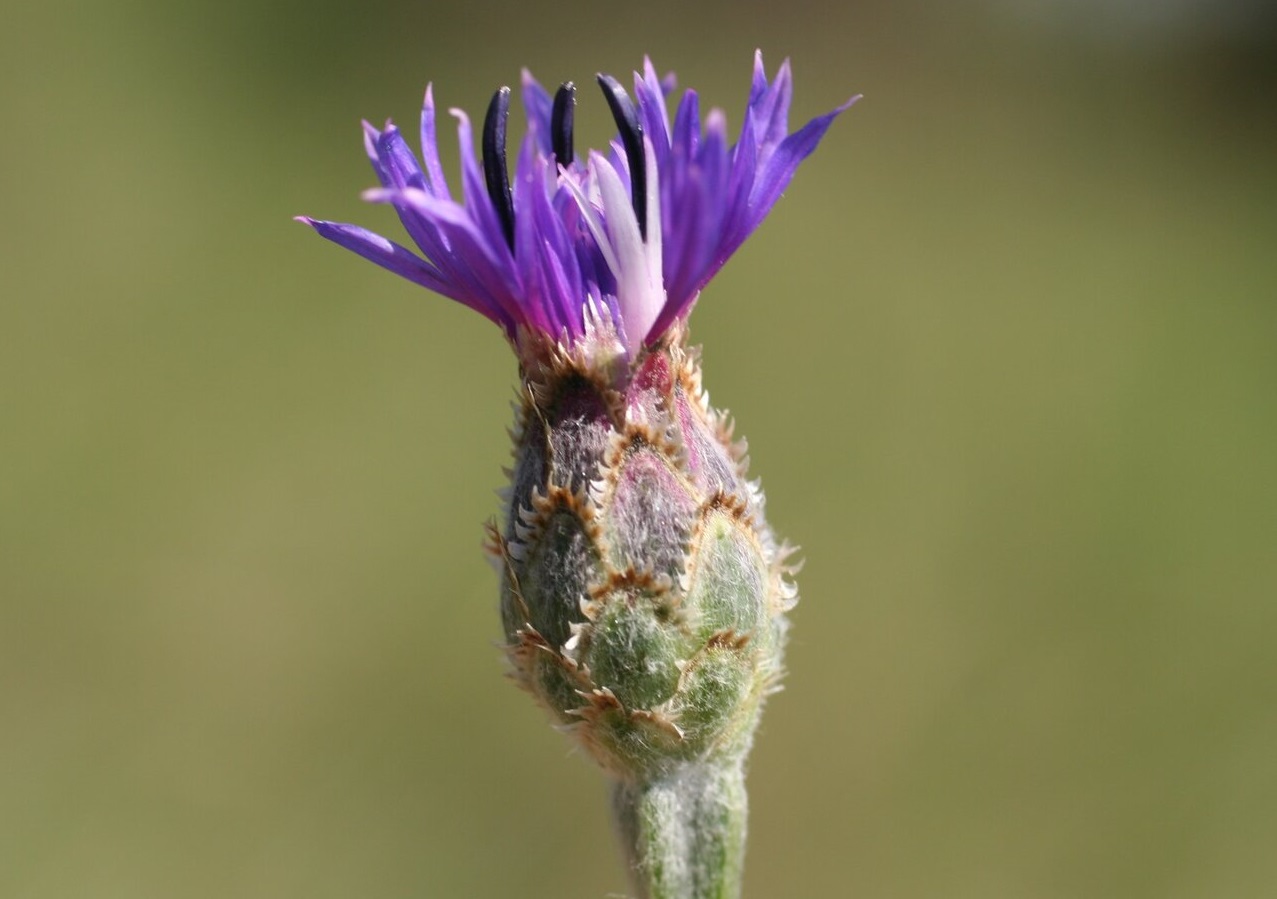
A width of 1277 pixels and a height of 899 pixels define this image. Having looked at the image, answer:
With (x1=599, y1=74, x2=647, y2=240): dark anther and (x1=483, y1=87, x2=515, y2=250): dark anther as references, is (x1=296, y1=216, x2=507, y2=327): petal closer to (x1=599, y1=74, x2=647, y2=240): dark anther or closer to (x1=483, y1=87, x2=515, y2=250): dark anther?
(x1=483, y1=87, x2=515, y2=250): dark anther

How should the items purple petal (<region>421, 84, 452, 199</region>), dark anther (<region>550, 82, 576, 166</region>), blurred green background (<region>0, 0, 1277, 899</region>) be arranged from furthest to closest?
blurred green background (<region>0, 0, 1277, 899</region>)
dark anther (<region>550, 82, 576, 166</region>)
purple petal (<region>421, 84, 452, 199</region>)

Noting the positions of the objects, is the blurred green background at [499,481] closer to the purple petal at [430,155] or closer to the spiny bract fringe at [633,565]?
the spiny bract fringe at [633,565]

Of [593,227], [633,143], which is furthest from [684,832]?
[633,143]

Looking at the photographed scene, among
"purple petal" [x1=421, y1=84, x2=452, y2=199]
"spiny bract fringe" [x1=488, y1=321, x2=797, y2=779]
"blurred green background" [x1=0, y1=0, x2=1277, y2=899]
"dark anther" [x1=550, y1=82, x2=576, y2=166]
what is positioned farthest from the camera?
"blurred green background" [x1=0, y1=0, x2=1277, y2=899]

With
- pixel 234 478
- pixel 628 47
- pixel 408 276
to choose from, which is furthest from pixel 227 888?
pixel 628 47

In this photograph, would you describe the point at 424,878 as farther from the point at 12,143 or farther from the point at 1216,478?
the point at 12,143

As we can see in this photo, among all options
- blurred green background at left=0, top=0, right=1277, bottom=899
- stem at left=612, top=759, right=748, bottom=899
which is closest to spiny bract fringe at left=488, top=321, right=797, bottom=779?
stem at left=612, top=759, right=748, bottom=899

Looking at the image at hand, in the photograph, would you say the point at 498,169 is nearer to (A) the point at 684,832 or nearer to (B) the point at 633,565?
(B) the point at 633,565
